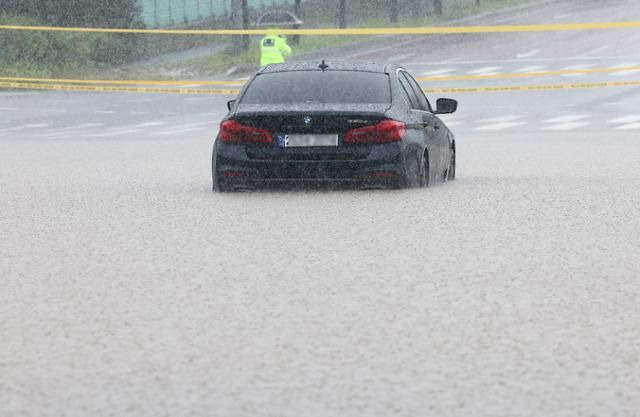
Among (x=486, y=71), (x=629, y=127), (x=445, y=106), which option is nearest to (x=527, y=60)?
(x=486, y=71)

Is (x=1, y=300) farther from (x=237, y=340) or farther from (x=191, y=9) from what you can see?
(x=191, y=9)

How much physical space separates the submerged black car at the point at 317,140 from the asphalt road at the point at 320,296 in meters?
0.25

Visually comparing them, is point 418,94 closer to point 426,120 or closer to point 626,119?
point 426,120

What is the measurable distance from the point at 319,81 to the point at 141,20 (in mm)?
35923

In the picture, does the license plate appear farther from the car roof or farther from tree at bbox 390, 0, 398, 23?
tree at bbox 390, 0, 398, 23

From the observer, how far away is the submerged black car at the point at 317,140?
1487 cm

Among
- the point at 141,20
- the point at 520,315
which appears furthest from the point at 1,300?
the point at 141,20

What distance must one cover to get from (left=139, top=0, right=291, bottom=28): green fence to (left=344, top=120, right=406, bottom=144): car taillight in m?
38.5

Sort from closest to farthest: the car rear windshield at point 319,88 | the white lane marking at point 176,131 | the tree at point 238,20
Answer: the car rear windshield at point 319,88
the white lane marking at point 176,131
the tree at point 238,20

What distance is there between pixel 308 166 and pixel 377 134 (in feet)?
2.29

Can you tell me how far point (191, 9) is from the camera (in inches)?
2303

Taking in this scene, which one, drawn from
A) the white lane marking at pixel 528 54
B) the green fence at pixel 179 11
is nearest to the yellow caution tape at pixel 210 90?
the white lane marking at pixel 528 54

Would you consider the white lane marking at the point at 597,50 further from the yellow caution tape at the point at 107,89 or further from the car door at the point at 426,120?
the car door at the point at 426,120

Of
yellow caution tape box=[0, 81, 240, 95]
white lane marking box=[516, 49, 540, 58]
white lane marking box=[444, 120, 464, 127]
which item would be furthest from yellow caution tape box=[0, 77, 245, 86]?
white lane marking box=[516, 49, 540, 58]
